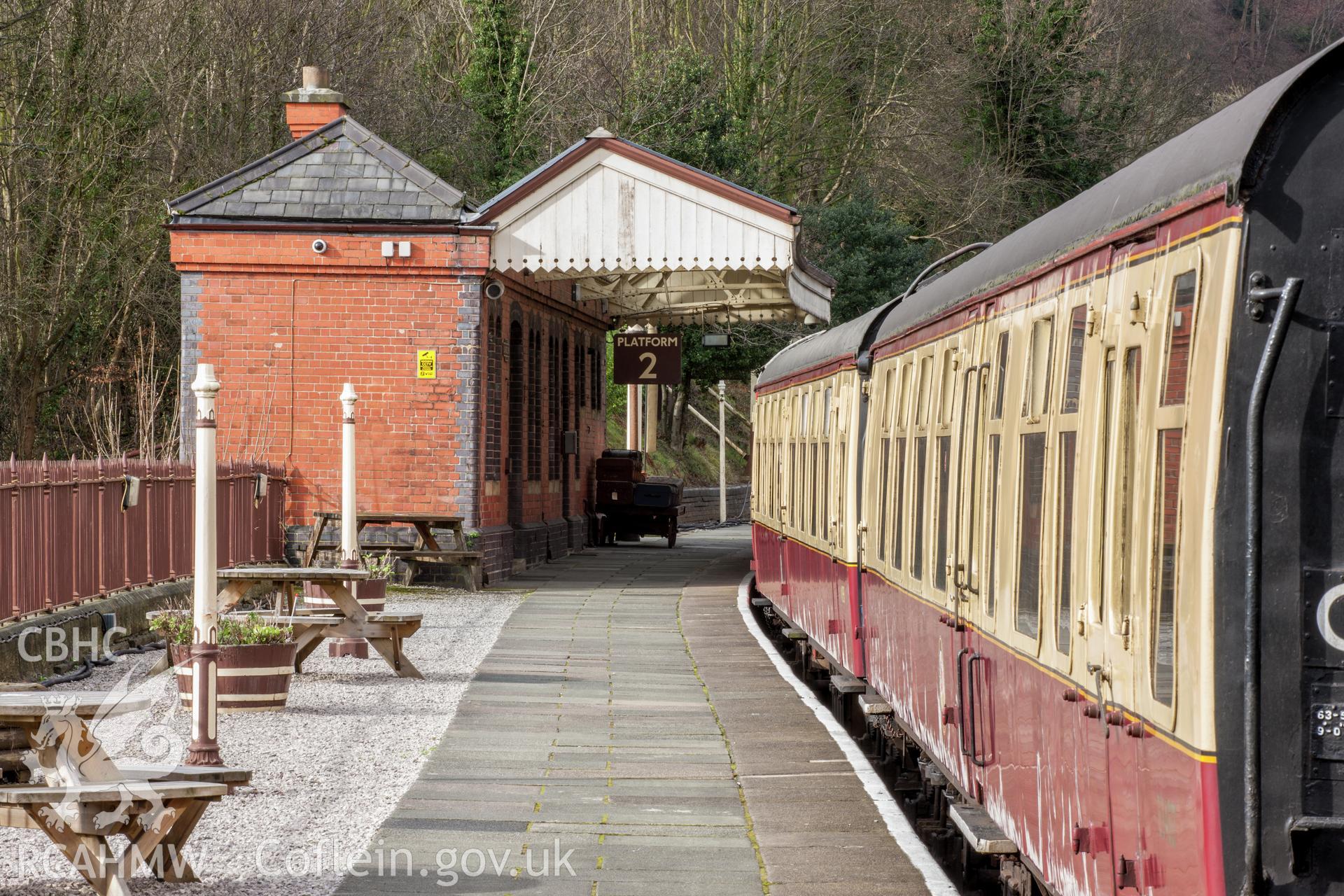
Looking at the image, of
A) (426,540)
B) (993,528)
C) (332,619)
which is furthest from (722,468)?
(993,528)

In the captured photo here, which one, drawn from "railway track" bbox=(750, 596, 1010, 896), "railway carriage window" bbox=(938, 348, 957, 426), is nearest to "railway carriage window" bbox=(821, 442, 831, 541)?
"railway track" bbox=(750, 596, 1010, 896)

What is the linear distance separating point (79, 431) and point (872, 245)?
19.1 m

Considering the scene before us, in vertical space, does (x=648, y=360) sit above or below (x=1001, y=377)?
above

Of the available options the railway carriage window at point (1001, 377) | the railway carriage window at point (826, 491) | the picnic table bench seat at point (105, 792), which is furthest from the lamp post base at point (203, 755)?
the railway carriage window at point (826, 491)

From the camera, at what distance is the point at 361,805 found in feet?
27.0

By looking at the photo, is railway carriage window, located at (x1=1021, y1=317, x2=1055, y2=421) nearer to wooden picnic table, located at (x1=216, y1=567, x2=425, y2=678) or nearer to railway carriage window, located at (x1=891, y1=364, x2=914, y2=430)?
railway carriage window, located at (x1=891, y1=364, x2=914, y2=430)

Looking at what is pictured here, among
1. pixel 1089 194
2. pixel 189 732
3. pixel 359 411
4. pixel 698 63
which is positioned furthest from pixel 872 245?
pixel 1089 194

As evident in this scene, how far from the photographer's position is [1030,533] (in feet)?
19.3

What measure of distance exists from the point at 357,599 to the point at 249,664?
3424 millimetres

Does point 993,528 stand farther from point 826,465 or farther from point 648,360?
point 648,360

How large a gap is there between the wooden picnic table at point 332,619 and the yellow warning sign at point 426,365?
8.43 meters

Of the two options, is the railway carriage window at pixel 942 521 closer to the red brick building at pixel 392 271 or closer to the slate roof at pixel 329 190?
the red brick building at pixel 392 271

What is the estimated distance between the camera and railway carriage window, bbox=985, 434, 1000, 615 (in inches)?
258

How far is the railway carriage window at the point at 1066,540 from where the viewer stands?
5188 millimetres
